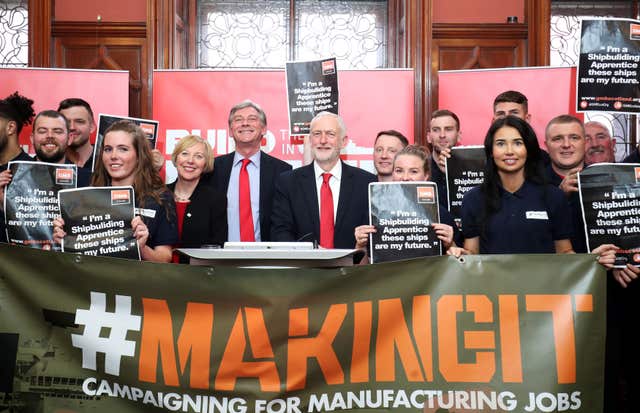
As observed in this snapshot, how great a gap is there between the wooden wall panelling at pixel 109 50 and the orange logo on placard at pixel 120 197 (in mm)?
3797

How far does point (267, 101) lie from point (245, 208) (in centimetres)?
156

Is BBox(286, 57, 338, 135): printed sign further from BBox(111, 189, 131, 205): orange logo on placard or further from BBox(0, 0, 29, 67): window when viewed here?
BBox(0, 0, 29, 67): window

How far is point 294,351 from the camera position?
9.80 ft

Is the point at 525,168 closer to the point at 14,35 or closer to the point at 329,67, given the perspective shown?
the point at 329,67

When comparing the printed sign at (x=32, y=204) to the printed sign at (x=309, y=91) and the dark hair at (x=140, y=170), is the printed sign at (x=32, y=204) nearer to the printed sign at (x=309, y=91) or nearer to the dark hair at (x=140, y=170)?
the dark hair at (x=140, y=170)

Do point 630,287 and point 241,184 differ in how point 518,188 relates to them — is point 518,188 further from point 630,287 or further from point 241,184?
point 241,184

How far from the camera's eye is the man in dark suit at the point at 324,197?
426 cm

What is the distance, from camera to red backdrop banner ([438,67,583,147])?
595 centimetres

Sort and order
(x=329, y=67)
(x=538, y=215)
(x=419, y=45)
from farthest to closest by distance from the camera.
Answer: (x=419, y=45) → (x=329, y=67) → (x=538, y=215)

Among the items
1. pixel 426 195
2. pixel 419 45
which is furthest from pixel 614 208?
pixel 419 45

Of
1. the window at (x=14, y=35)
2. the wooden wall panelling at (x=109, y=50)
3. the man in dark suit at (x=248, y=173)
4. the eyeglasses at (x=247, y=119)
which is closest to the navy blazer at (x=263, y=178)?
the man in dark suit at (x=248, y=173)

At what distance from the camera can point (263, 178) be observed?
16.2ft

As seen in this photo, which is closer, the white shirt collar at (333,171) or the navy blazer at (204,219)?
the navy blazer at (204,219)

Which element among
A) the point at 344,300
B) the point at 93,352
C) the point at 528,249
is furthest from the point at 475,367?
the point at 93,352
